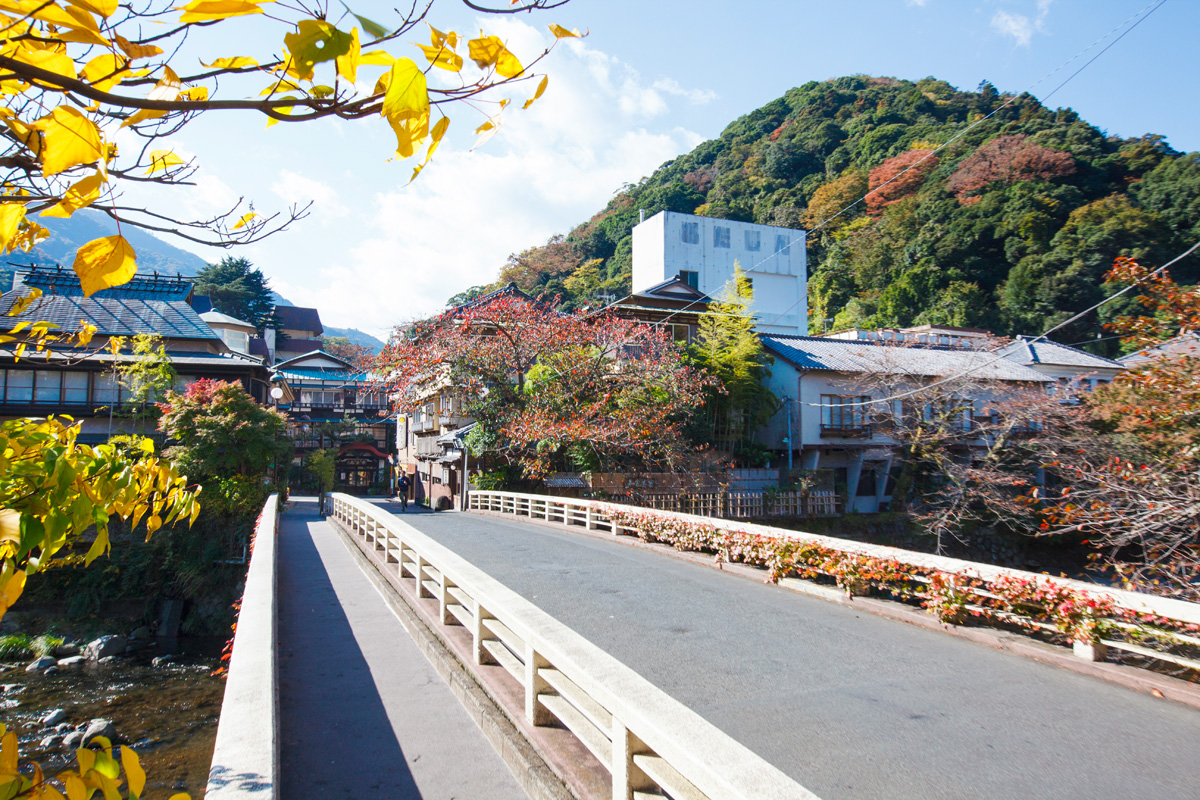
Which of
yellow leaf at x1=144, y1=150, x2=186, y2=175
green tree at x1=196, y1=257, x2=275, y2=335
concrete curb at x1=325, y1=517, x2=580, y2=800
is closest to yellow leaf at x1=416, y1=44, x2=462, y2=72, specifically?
yellow leaf at x1=144, y1=150, x2=186, y2=175

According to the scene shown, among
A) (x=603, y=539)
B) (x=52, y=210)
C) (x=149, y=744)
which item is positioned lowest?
(x=149, y=744)

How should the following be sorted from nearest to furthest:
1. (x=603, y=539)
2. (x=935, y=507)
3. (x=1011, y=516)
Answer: (x=603, y=539), (x=1011, y=516), (x=935, y=507)

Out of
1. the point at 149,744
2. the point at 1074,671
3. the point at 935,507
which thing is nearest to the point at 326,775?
the point at 1074,671

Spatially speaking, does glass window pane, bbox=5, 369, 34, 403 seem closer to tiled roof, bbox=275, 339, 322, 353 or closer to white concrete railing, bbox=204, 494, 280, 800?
white concrete railing, bbox=204, 494, 280, 800

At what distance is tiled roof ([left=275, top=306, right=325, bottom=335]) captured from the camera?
235 feet

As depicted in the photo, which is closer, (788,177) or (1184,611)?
(1184,611)

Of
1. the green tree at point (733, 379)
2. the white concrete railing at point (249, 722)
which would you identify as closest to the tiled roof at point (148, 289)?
the green tree at point (733, 379)

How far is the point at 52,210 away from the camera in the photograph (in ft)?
5.61

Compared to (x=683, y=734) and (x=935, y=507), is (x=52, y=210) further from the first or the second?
(x=935, y=507)

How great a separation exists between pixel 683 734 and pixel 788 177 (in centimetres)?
6466

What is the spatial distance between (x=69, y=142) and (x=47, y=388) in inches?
1115

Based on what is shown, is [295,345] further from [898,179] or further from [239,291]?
[898,179]

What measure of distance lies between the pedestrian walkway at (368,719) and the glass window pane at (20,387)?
2121 cm

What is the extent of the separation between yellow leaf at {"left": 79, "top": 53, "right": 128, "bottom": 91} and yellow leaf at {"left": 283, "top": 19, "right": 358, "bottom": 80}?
59 centimetres
